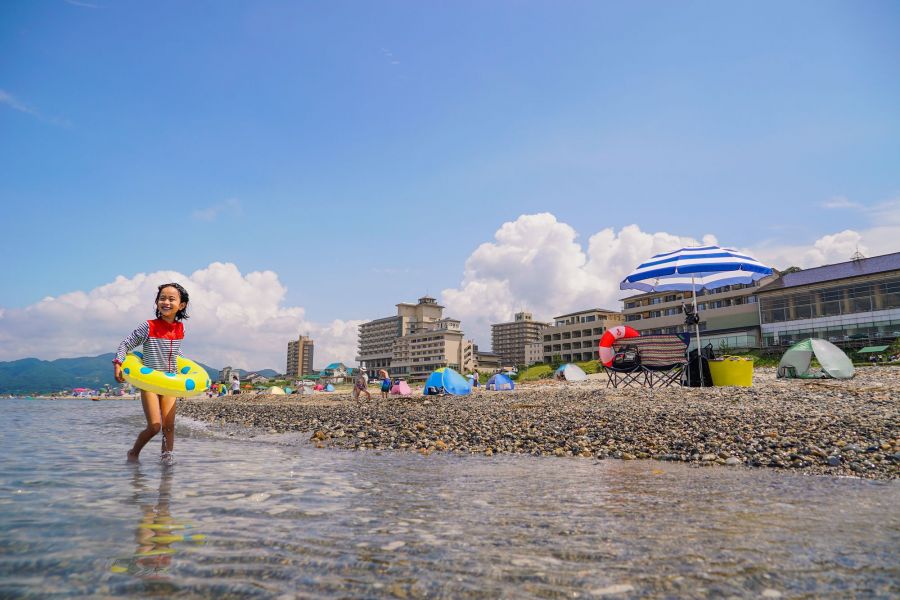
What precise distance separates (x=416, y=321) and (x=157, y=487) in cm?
18729

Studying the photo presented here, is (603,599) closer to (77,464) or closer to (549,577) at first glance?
(549,577)

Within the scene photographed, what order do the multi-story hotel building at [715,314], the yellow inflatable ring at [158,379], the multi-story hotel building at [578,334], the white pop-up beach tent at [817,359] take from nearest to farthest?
the yellow inflatable ring at [158,379] → the white pop-up beach tent at [817,359] → the multi-story hotel building at [715,314] → the multi-story hotel building at [578,334]

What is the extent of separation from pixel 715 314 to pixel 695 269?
68522 mm

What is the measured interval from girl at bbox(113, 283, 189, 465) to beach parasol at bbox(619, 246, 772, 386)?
1359 centimetres

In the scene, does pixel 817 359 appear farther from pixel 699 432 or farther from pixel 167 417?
pixel 167 417

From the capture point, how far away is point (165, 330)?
6.65 m

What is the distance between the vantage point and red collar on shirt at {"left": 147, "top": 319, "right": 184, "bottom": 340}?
655cm

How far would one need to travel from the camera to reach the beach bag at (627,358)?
1683 centimetres

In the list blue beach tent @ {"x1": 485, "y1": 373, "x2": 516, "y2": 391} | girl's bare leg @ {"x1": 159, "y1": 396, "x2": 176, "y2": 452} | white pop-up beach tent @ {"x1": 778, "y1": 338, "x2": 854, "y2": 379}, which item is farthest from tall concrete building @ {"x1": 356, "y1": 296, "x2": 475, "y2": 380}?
girl's bare leg @ {"x1": 159, "y1": 396, "x2": 176, "y2": 452}

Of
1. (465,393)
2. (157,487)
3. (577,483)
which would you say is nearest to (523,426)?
(577,483)

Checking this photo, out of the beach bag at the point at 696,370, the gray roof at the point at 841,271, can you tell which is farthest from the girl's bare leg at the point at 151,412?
the gray roof at the point at 841,271

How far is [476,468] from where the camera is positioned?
21.0 ft

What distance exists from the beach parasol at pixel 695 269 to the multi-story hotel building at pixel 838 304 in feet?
153

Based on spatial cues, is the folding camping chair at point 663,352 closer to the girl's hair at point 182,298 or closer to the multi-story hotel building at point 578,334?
the girl's hair at point 182,298
